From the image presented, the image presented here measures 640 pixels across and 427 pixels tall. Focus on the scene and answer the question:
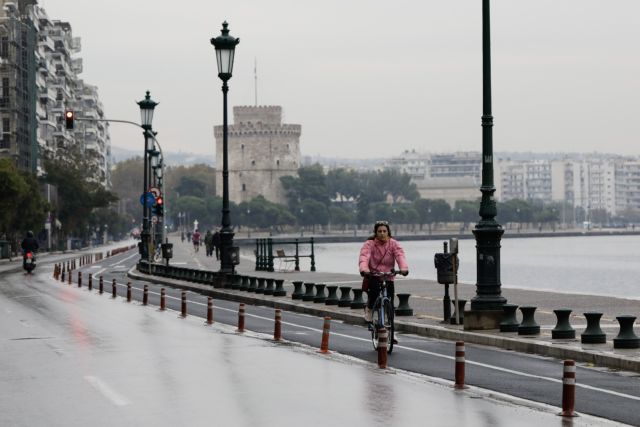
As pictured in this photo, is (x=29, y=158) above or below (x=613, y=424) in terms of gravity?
above

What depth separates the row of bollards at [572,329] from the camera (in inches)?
752

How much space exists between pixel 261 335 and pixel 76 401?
997 cm

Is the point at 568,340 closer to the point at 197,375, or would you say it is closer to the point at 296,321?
the point at 197,375

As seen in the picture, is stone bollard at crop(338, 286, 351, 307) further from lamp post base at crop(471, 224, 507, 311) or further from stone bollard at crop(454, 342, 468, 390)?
stone bollard at crop(454, 342, 468, 390)

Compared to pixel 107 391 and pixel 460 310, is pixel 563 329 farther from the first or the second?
pixel 107 391

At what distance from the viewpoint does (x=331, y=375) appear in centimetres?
1680

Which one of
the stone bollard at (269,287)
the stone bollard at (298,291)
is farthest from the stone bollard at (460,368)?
the stone bollard at (269,287)

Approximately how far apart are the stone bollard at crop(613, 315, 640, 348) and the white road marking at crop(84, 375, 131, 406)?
7.07m

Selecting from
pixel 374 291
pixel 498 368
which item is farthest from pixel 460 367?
Answer: pixel 374 291

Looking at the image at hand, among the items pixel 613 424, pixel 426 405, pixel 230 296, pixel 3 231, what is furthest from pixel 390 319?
pixel 3 231

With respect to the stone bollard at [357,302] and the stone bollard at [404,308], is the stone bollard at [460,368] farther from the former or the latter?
the stone bollard at [357,302]

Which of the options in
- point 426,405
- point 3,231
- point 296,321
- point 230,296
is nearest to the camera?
point 426,405

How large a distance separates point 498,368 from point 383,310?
92.6 inches

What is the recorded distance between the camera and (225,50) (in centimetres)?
3934
